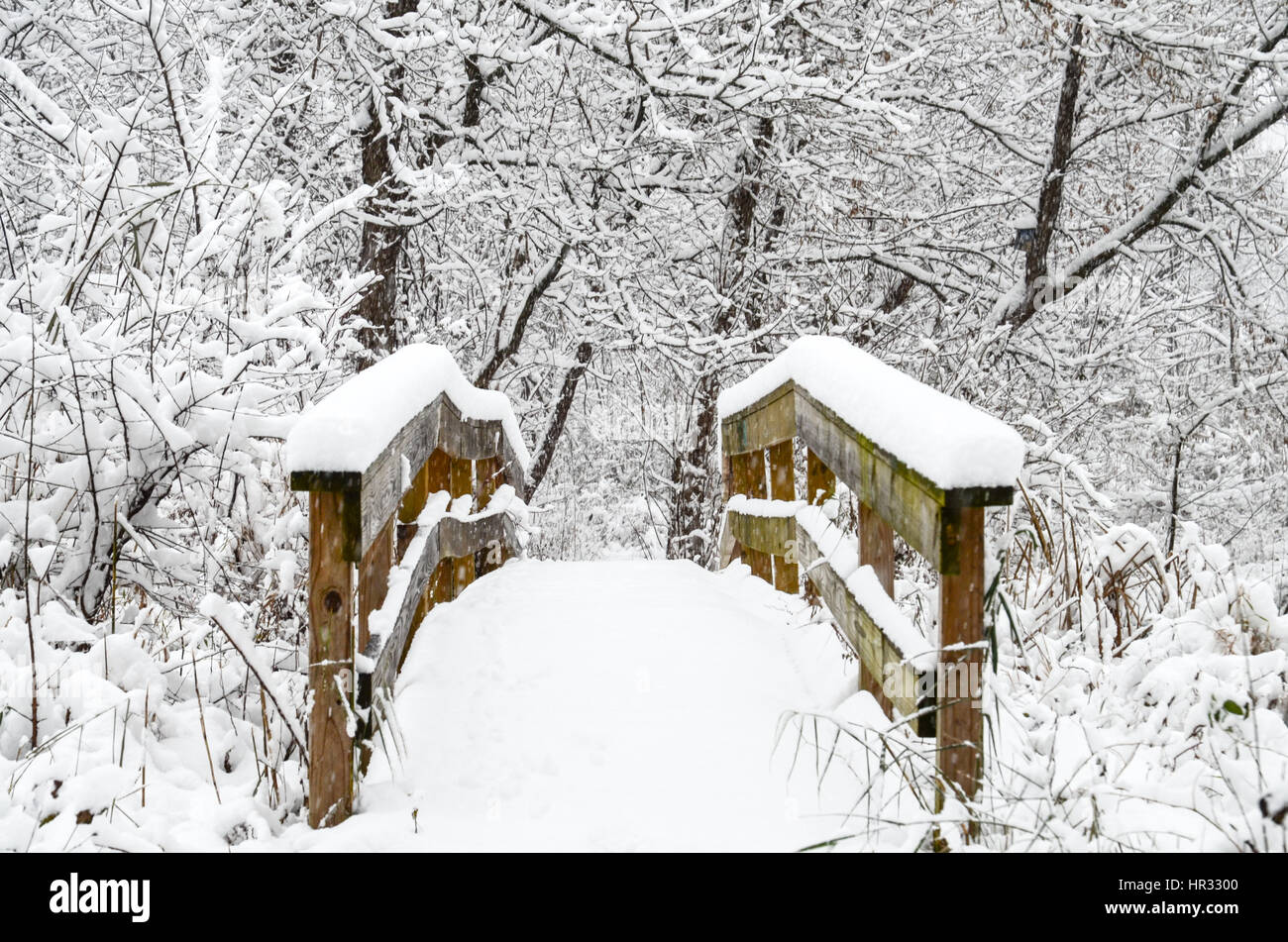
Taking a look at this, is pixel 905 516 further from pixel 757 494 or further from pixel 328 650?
pixel 757 494

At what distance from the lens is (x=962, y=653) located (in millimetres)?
1984

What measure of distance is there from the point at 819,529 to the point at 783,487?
1474mm

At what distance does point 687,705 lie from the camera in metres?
2.88

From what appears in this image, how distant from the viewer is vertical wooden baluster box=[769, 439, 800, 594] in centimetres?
479

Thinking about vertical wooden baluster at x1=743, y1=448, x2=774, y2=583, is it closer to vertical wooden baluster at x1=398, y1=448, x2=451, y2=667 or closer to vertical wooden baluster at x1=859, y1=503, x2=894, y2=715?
vertical wooden baluster at x1=398, y1=448, x2=451, y2=667

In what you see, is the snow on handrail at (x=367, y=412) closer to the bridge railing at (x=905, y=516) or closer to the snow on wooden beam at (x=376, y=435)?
the snow on wooden beam at (x=376, y=435)

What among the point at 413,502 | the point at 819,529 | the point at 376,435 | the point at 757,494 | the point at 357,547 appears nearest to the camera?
the point at 357,547

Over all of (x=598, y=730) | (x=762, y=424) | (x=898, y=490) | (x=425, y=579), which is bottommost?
(x=598, y=730)

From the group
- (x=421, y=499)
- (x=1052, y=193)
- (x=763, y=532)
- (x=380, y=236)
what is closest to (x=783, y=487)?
(x=763, y=532)

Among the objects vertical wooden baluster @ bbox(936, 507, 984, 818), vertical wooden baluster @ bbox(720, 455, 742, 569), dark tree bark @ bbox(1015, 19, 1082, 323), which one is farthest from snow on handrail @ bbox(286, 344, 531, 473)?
dark tree bark @ bbox(1015, 19, 1082, 323)

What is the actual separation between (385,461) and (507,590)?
2053mm

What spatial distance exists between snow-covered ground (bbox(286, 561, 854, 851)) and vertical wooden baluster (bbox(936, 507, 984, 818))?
325 mm

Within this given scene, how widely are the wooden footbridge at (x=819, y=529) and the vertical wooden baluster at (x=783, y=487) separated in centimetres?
101
